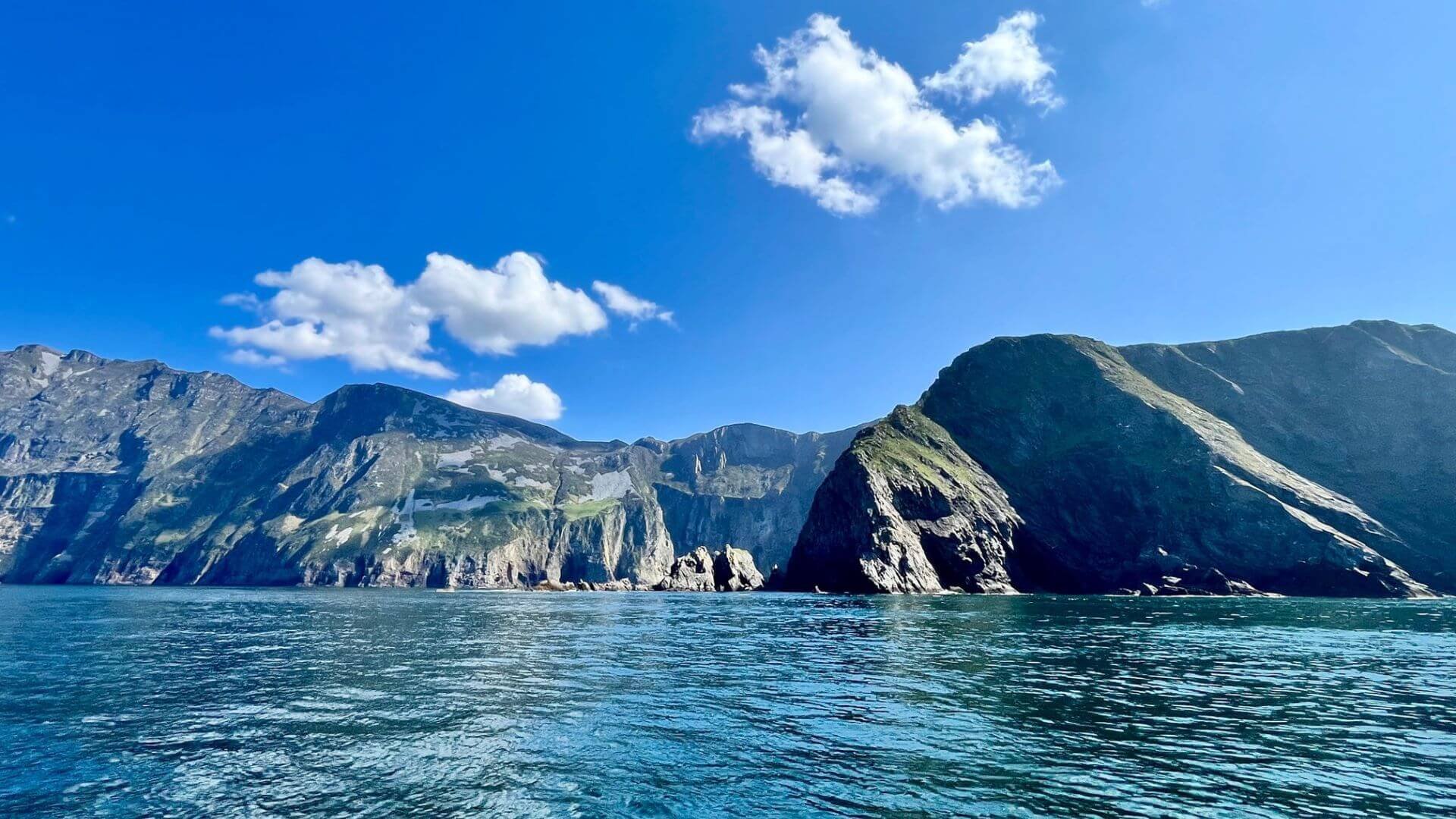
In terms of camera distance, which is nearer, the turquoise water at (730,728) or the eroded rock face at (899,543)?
the turquoise water at (730,728)

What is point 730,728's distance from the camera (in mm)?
25422

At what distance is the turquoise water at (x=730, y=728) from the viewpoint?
17734 mm

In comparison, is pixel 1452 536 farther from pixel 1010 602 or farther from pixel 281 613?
pixel 281 613

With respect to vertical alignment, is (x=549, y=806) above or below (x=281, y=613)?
above

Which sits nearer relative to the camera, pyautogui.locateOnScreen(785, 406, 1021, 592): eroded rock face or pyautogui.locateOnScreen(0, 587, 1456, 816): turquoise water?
pyautogui.locateOnScreen(0, 587, 1456, 816): turquoise water

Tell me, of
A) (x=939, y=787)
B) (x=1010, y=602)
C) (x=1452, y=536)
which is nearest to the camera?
(x=939, y=787)

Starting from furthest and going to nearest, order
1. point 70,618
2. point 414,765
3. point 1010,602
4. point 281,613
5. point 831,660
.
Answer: point 1010,602 → point 281,613 → point 70,618 → point 831,660 → point 414,765

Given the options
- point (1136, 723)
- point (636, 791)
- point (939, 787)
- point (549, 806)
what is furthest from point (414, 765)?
point (1136, 723)

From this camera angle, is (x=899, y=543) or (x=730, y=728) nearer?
(x=730, y=728)

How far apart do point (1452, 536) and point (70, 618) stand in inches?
11437

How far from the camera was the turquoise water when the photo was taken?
17.7m

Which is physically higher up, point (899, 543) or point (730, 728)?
→ point (899, 543)

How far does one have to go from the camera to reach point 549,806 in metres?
17.4

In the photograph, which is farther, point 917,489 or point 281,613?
point 917,489
